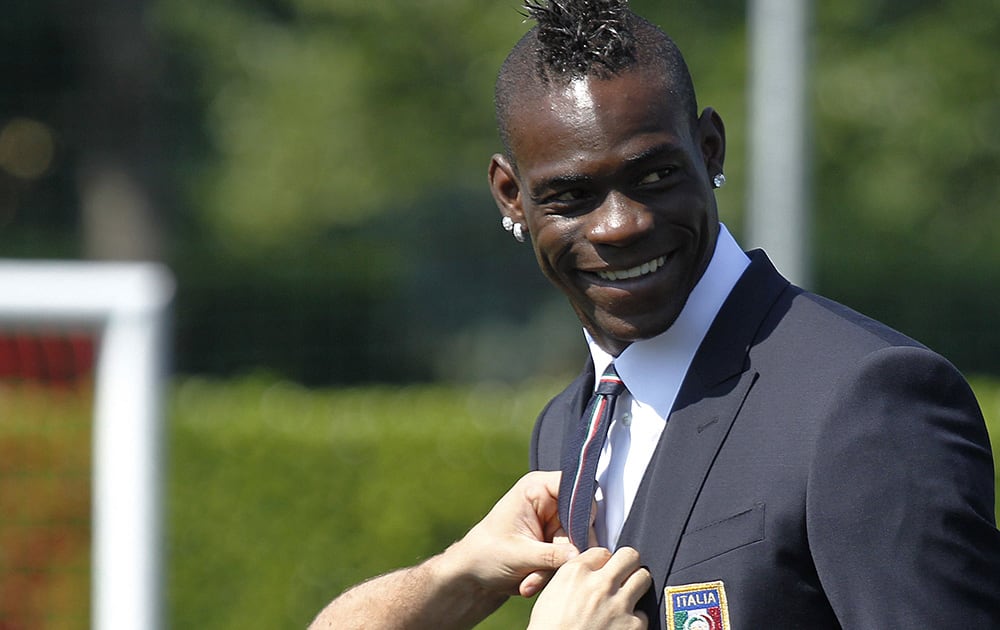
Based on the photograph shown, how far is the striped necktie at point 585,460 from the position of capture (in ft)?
8.29

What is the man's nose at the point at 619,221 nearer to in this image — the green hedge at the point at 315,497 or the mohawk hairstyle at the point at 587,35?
the mohawk hairstyle at the point at 587,35

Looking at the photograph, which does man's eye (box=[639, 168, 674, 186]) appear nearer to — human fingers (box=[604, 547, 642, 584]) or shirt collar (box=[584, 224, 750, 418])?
shirt collar (box=[584, 224, 750, 418])

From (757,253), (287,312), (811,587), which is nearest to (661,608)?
(811,587)

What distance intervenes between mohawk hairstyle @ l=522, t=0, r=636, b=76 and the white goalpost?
7.73ft

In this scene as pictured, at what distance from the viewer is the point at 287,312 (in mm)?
17266

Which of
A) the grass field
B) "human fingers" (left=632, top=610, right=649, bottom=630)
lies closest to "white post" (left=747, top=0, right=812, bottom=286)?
the grass field

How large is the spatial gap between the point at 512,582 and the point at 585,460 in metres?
0.35

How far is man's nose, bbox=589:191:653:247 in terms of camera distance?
239 centimetres

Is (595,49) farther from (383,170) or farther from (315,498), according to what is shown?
(383,170)

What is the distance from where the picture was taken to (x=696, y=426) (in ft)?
7.86

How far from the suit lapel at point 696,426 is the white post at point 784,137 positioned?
5708mm

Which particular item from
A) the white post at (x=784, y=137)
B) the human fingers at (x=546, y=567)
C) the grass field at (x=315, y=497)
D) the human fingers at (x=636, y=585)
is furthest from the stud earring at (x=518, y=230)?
the grass field at (x=315, y=497)

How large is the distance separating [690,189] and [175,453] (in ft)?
23.0

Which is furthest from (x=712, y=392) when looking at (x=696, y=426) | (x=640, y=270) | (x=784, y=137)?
(x=784, y=137)
